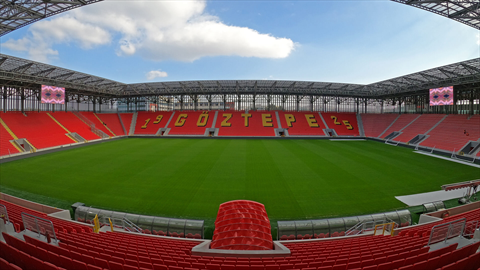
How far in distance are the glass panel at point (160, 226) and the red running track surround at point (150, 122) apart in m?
39.1

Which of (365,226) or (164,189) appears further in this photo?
(164,189)

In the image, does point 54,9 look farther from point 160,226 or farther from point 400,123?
point 400,123

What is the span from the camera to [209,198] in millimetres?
11414

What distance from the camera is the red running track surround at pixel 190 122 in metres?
43.4

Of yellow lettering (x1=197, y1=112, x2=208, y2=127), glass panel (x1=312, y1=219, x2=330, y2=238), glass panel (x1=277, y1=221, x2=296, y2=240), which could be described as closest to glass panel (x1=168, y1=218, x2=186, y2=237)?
glass panel (x1=277, y1=221, x2=296, y2=240)

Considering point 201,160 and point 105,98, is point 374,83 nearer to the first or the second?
point 201,160

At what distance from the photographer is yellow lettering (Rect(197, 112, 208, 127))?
149 feet

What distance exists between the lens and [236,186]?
13.1 m

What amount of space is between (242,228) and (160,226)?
3595 millimetres

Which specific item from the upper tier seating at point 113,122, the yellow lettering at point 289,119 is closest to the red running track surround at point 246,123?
the yellow lettering at point 289,119

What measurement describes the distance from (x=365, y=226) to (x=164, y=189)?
11174 mm

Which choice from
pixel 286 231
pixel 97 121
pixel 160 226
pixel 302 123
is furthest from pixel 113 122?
pixel 286 231

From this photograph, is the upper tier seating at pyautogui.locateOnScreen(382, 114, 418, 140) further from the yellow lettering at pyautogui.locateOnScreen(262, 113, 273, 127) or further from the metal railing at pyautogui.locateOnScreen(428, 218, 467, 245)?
the metal railing at pyautogui.locateOnScreen(428, 218, 467, 245)

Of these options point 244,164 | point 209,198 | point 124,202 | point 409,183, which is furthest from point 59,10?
point 409,183
